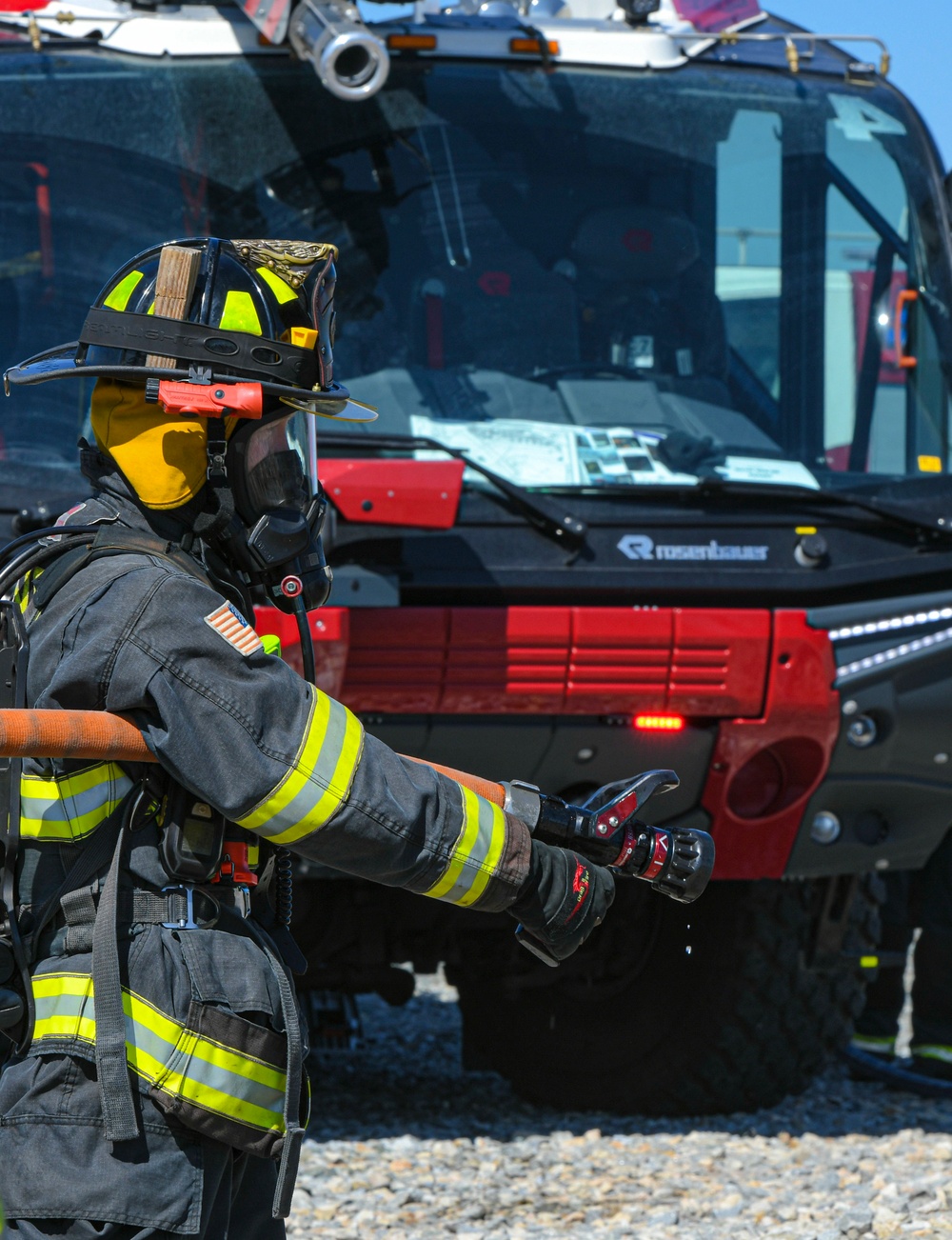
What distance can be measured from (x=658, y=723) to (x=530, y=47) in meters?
2.00

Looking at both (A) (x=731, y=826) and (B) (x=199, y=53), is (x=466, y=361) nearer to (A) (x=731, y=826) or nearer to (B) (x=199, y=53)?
(B) (x=199, y=53)

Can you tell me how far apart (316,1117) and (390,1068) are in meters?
0.97

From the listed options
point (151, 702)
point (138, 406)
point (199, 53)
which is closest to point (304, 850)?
point (151, 702)

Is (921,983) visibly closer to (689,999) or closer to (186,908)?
(689,999)

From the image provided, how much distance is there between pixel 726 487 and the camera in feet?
16.2

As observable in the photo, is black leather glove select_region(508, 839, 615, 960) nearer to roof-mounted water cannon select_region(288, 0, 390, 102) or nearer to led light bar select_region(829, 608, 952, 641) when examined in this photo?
led light bar select_region(829, 608, 952, 641)

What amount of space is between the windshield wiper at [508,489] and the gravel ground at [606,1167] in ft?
5.62

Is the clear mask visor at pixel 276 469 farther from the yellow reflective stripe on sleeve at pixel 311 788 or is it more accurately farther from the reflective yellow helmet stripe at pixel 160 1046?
the reflective yellow helmet stripe at pixel 160 1046

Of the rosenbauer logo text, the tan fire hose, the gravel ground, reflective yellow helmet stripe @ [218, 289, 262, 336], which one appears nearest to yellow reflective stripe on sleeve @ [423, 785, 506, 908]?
the tan fire hose

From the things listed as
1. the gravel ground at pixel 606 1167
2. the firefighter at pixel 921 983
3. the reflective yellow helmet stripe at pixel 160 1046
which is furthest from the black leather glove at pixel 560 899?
the firefighter at pixel 921 983

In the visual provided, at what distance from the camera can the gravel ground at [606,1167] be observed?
4.60m

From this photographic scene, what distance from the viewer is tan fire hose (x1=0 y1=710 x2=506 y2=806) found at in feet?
7.59

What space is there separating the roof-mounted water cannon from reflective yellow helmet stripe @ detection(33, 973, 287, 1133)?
308 cm

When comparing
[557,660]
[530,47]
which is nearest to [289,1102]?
[557,660]
